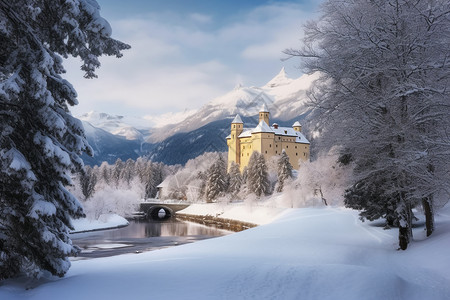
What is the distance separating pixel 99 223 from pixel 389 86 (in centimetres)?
4611

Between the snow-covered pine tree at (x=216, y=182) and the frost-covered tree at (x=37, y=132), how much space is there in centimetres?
5937

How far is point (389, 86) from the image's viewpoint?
12.9 metres

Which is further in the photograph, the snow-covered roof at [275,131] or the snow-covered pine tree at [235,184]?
the snow-covered roof at [275,131]

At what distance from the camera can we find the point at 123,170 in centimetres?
10331

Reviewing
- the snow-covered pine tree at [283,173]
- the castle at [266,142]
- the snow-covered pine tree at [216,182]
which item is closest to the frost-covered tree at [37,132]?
the snow-covered pine tree at [283,173]

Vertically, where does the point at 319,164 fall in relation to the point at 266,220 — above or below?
above

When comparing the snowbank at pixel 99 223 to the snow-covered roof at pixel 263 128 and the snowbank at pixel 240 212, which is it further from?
the snow-covered roof at pixel 263 128

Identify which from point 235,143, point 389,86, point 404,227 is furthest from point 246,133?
point 389,86

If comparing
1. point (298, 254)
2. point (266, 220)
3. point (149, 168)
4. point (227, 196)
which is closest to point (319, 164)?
point (266, 220)

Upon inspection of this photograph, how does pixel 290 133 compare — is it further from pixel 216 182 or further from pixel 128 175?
pixel 128 175

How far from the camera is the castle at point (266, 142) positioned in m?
100

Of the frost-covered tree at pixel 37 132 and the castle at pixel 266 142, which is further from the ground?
the castle at pixel 266 142

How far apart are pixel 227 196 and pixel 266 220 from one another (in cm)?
1706

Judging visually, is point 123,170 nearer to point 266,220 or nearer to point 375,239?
point 266,220
